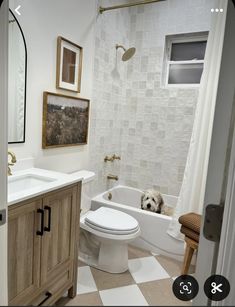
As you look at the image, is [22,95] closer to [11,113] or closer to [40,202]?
[11,113]

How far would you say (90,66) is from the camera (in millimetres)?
2025

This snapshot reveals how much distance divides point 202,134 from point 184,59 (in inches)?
43.6

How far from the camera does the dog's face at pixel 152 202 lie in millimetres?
2287

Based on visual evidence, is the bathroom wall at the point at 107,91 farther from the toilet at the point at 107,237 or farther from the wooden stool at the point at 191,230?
the wooden stool at the point at 191,230

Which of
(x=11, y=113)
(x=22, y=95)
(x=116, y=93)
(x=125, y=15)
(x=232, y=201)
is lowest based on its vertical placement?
(x=232, y=201)

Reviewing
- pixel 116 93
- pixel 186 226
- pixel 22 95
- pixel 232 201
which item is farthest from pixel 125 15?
pixel 232 201

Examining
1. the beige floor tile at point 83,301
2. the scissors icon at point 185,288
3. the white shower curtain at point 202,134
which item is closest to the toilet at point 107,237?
the white shower curtain at point 202,134

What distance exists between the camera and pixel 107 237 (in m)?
1.61

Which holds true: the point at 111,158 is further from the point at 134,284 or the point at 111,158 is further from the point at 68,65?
the point at 134,284

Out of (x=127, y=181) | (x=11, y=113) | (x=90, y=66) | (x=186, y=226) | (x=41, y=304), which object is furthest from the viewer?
(x=127, y=181)

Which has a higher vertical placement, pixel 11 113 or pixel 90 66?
pixel 90 66

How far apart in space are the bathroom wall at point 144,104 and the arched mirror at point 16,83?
81 centimetres

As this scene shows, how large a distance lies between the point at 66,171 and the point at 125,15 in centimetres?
175

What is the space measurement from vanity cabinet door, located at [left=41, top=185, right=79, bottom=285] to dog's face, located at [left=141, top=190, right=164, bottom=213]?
104 cm
